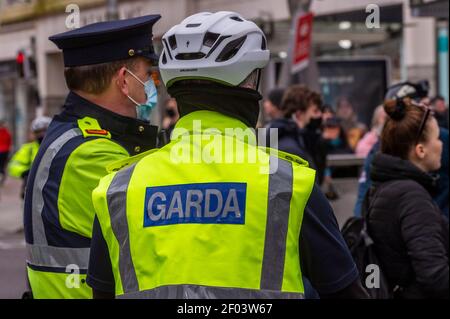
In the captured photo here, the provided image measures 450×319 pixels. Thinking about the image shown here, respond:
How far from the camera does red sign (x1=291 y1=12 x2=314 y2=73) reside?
37.0 ft

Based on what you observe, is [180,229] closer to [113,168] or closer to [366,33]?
[113,168]

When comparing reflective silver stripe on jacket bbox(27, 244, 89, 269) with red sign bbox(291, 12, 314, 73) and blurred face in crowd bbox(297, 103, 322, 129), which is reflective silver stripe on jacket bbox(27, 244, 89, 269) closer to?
blurred face in crowd bbox(297, 103, 322, 129)

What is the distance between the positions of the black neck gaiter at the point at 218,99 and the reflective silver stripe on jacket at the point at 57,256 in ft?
3.00

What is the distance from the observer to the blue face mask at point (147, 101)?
136 inches

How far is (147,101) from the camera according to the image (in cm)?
357

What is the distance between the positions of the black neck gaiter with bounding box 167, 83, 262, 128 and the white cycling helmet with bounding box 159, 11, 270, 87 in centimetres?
2

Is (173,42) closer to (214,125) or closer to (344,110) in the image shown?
(214,125)

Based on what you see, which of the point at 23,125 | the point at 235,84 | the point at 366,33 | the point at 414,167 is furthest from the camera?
the point at 23,125

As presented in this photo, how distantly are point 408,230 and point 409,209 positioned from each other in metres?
0.10

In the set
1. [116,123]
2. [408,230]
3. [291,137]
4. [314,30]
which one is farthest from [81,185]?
[314,30]
